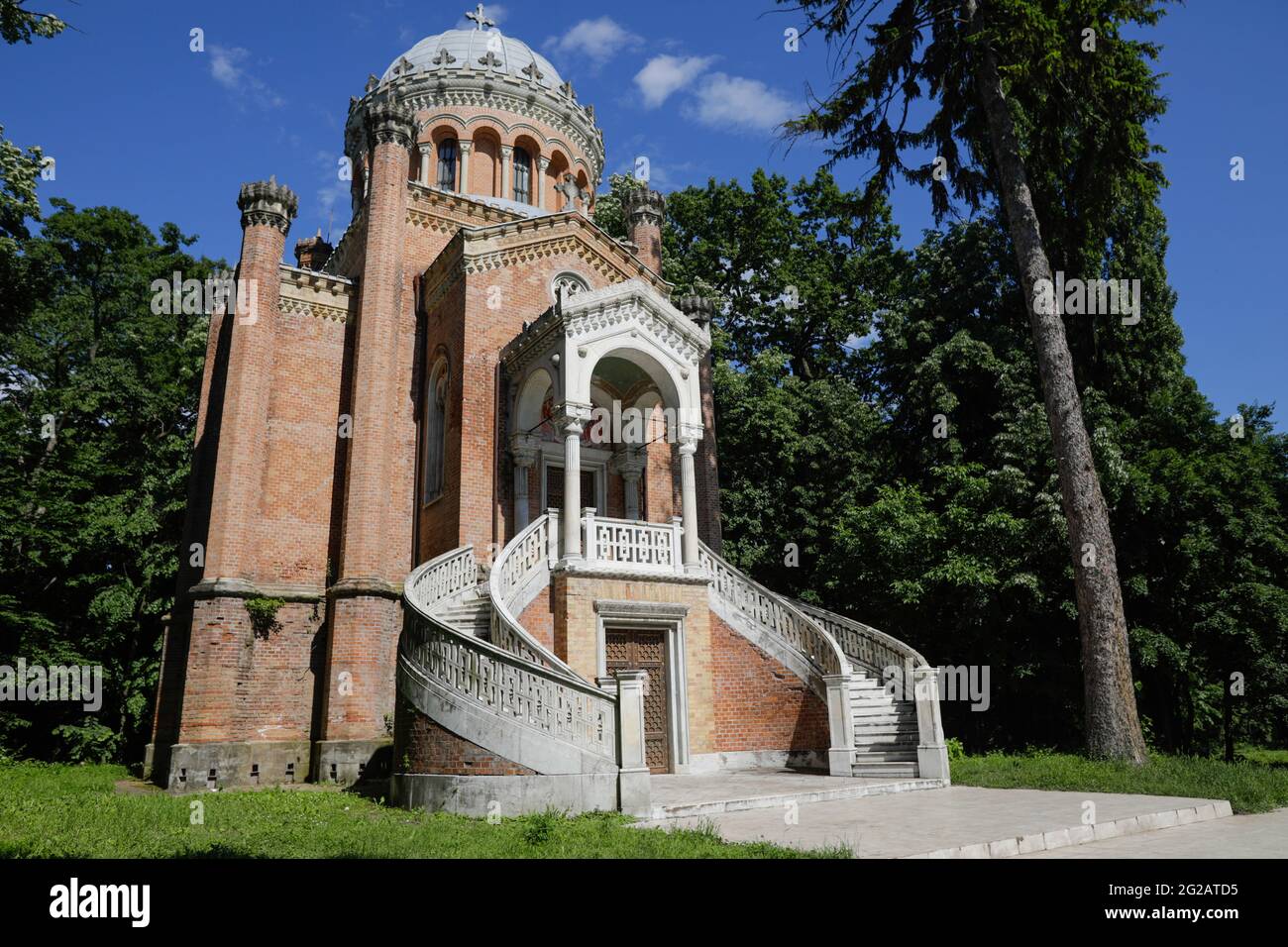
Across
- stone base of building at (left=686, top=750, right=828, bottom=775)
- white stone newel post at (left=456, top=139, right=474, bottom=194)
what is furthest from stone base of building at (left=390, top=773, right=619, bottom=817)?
white stone newel post at (left=456, top=139, right=474, bottom=194)

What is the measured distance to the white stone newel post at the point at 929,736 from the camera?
13.2 m

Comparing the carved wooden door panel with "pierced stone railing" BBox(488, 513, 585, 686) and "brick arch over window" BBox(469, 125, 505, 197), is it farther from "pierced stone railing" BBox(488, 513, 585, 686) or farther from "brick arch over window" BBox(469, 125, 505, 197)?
"brick arch over window" BBox(469, 125, 505, 197)

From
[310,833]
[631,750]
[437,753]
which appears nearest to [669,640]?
[631,750]

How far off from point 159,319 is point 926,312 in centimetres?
2563

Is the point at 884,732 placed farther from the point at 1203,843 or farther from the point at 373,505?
the point at 373,505

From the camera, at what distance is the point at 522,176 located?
27219mm

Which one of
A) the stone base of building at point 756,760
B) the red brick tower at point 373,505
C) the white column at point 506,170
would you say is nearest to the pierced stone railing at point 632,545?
the stone base of building at point 756,760

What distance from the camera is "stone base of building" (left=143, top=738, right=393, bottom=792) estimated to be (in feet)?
49.7

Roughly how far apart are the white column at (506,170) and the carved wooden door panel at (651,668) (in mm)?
15880

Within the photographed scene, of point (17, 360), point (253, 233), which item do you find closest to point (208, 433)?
point (253, 233)

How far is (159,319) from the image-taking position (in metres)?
29.3

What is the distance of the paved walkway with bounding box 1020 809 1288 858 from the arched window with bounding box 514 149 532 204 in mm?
23550

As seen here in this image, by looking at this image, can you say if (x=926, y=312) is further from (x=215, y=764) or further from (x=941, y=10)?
(x=215, y=764)
